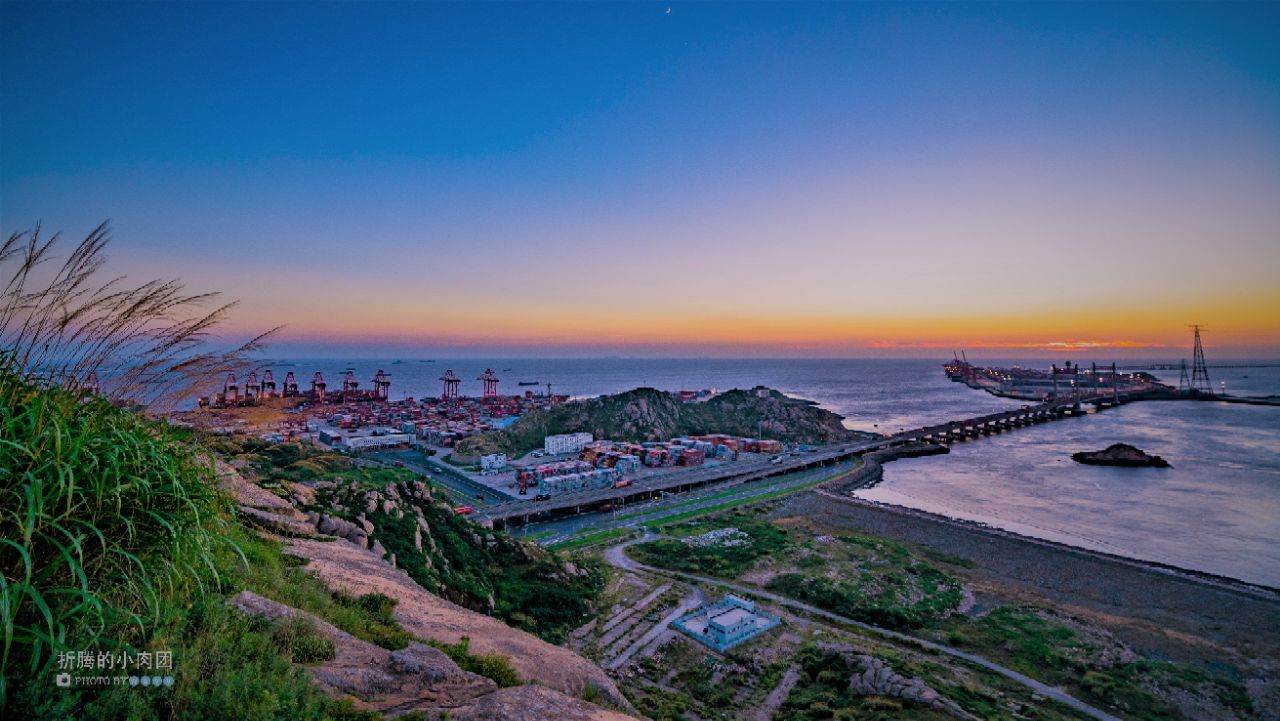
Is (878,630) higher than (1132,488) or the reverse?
higher

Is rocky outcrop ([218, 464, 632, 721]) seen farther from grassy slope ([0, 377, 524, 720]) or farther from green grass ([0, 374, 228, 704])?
green grass ([0, 374, 228, 704])

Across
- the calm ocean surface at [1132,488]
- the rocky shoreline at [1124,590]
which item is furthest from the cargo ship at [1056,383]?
the rocky shoreline at [1124,590]

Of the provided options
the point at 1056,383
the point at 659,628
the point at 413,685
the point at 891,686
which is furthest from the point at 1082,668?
the point at 1056,383

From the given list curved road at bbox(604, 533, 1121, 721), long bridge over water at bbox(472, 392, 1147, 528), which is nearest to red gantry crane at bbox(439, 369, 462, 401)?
long bridge over water at bbox(472, 392, 1147, 528)

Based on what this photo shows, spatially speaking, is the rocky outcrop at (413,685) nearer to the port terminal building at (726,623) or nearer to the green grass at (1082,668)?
the port terminal building at (726,623)

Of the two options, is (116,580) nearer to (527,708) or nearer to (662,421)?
(527,708)
